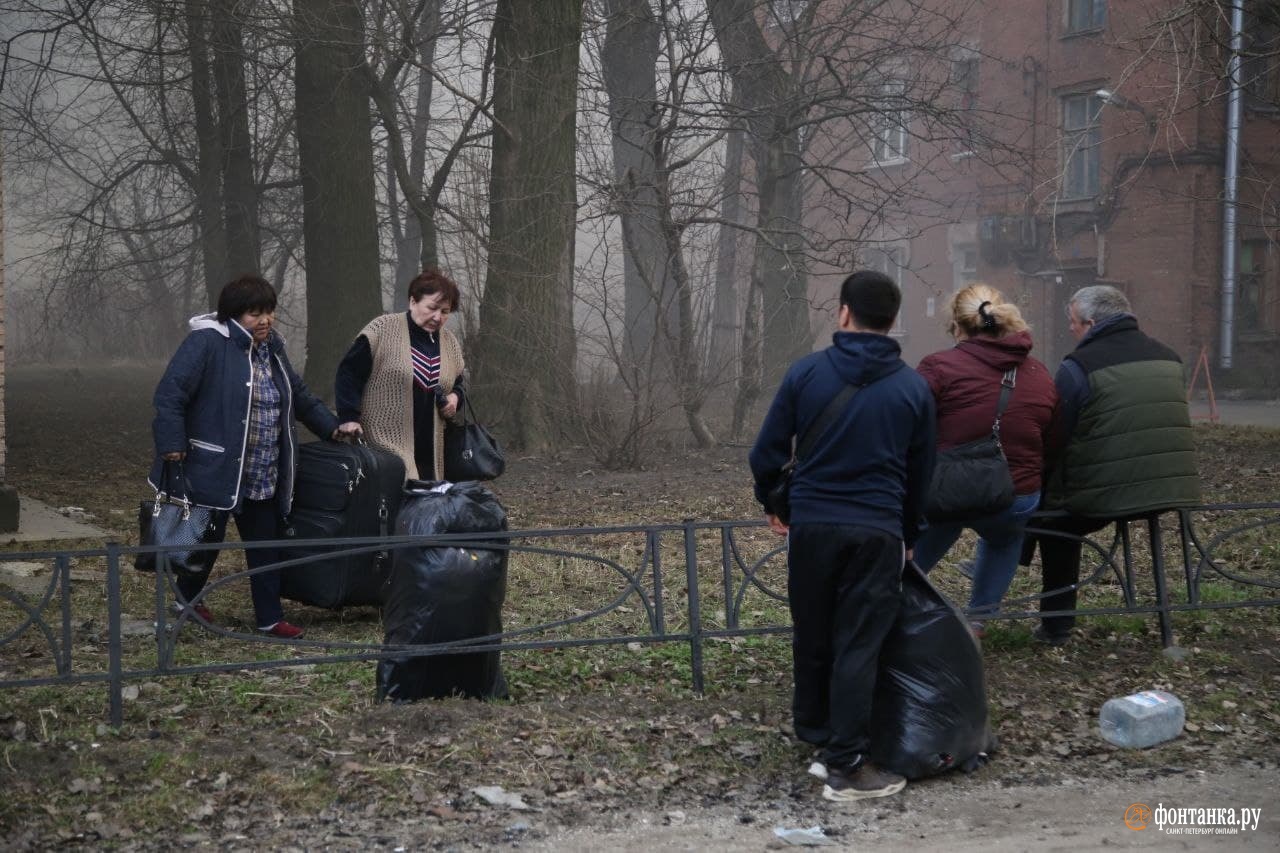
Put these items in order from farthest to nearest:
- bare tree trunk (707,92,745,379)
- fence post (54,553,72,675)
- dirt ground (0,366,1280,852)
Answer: bare tree trunk (707,92,745,379), fence post (54,553,72,675), dirt ground (0,366,1280,852)

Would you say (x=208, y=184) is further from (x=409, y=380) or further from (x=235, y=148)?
(x=409, y=380)

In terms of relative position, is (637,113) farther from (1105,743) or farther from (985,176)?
(985,176)

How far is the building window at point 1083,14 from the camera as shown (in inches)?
1043

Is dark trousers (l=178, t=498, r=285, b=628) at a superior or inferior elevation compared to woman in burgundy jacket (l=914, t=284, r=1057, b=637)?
inferior

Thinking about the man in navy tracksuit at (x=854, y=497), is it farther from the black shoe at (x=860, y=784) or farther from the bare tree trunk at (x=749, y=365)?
the bare tree trunk at (x=749, y=365)

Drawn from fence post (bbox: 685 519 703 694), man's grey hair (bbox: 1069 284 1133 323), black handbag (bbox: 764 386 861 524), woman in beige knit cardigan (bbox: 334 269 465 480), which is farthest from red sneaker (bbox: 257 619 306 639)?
man's grey hair (bbox: 1069 284 1133 323)

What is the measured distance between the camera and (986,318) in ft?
18.4

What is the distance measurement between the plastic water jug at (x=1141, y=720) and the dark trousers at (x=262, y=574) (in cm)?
361

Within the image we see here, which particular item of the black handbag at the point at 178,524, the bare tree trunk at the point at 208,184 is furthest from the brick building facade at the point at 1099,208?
the black handbag at the point at 178,524

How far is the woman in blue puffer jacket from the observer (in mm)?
6035

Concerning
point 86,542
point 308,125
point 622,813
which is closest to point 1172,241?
point 308,125

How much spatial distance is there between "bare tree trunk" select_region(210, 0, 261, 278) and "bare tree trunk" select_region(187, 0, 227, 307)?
5.6 inches

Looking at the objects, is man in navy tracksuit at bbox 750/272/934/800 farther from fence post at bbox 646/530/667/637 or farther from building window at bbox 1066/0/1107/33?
building window at bbox 1066/0/1107/33

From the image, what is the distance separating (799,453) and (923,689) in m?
0.89
